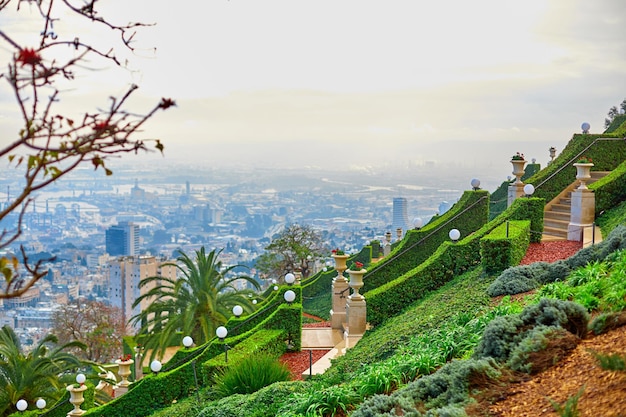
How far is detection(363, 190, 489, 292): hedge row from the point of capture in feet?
52.2

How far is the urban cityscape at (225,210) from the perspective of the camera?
188 ft

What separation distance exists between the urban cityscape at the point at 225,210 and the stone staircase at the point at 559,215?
39155 millimetres

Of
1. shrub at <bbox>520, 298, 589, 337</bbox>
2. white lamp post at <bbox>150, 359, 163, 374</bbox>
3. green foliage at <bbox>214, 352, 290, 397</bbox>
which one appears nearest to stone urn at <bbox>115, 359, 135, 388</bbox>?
white lamp post at <bbox>150, 359, 163, 374</bbox>

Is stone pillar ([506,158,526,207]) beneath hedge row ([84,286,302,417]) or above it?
above

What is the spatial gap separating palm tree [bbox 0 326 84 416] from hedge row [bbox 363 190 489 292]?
7.61m

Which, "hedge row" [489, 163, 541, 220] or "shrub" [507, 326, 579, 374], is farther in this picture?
"hedge row" [489, 163, 541, 220]

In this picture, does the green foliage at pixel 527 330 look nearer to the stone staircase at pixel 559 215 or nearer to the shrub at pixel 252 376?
the shrub at pixel 252 376

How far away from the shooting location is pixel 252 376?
852 cm

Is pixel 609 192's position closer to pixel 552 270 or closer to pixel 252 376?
pixel 552 270

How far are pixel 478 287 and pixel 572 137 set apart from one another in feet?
27.4

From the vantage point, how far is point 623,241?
7461 millimetres

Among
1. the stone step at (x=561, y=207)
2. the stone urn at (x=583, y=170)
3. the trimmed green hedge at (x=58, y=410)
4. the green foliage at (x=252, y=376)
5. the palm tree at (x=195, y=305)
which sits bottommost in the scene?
the trimmed green hedge at (x=58, y=410)

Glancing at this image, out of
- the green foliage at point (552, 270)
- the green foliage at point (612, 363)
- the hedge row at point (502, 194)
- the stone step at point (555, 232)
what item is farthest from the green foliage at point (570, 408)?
the hedge row at point (502, 194)

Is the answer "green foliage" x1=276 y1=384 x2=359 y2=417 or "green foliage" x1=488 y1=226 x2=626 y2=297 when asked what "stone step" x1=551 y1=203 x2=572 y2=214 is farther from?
"green foliage" x1=276 y1=384 x2=359 y2=417
